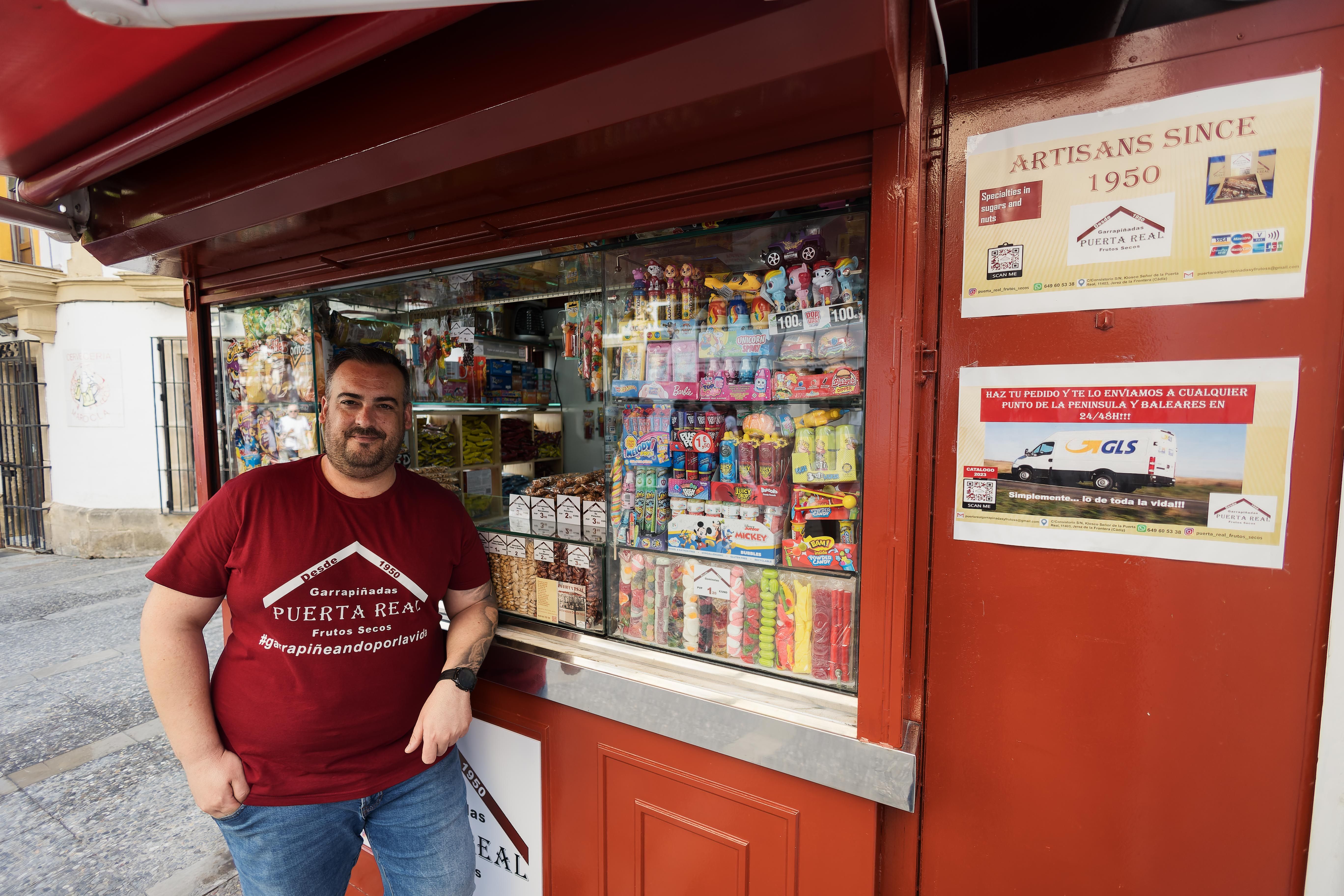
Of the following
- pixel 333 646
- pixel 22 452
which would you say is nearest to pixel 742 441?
pixel 333 646

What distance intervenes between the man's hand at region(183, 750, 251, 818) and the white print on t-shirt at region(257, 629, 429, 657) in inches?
12.6

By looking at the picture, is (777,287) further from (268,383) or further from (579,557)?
(268,383)

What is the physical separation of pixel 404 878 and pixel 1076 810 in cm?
195

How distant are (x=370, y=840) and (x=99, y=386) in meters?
9.58

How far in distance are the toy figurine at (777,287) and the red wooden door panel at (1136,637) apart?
1.61 ft

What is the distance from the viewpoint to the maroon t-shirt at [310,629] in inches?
64.9

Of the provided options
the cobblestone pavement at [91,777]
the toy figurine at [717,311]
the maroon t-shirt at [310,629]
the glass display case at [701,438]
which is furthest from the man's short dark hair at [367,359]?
the cobblestone pavement at [91,777]

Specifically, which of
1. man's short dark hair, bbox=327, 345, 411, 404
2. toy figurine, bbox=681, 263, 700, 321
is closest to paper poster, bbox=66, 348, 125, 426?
man's short dark hair, bbox=327, 345, 411, 404

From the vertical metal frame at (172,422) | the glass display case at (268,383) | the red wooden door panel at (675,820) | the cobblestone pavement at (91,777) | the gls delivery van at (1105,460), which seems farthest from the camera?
the vertical metal frame at (172,422)

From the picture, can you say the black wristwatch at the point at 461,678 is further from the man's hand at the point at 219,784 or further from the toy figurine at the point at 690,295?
the toy figurine at the point at 690,295

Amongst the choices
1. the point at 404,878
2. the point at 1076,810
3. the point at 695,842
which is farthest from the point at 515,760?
the point at 1076,810

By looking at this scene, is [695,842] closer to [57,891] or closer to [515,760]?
[515,760]

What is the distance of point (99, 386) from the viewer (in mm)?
7945

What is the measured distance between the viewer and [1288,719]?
120cm
